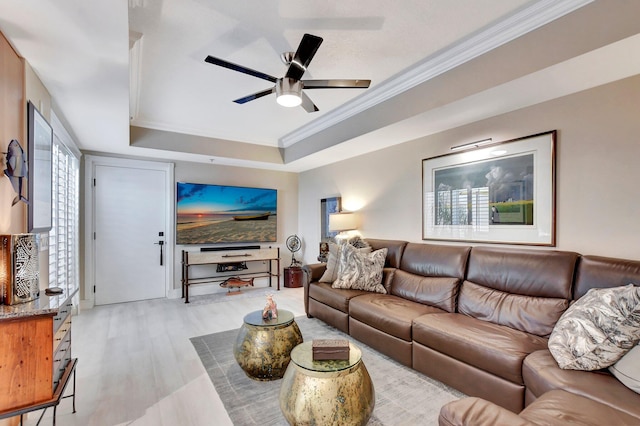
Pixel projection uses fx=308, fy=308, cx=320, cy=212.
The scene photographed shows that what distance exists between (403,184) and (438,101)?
1416mm

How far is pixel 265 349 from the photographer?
2.39 m

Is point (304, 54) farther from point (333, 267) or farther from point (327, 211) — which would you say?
point (327, 211)

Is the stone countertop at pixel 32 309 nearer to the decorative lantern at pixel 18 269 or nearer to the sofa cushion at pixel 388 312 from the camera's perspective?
the decorative lantern at pixel 18 269

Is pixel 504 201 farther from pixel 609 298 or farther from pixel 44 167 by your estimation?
pixel 44 167

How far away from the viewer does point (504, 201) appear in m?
2.95

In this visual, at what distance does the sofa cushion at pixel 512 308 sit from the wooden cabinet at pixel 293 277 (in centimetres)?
352

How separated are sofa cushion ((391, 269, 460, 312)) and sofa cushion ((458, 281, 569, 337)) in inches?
3.4

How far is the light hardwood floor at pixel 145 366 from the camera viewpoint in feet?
6.74

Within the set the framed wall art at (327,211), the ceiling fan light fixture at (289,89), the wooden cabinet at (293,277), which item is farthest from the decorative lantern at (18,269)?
the wooden cabinet at (293,277)

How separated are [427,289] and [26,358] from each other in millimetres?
2986

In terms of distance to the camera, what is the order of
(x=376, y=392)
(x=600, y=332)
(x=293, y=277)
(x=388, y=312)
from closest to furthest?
(x=600, y=332) < (x=376, y=392) < (x=388, y=312) < (x=293, y=277)

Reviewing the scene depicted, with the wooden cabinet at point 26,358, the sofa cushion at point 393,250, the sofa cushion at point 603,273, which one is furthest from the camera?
the sofa cushion at point 393,250

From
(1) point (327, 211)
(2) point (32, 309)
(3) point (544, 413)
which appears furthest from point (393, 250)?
(2) point (32, 309)

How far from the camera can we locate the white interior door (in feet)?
15.4
